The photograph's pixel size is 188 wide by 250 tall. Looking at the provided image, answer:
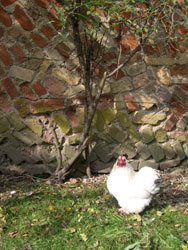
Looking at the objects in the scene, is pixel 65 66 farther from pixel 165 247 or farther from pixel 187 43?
pixel 165 247

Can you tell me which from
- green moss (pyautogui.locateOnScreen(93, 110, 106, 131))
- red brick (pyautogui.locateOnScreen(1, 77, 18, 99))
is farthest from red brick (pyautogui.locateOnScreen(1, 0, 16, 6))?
green moss (pyautogui.locateOnScreen(93, 110, 106, 131))

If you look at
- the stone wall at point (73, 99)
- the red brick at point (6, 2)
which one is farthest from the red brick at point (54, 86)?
the red brick at point (6, 2)

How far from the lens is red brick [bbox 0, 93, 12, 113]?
3549mm

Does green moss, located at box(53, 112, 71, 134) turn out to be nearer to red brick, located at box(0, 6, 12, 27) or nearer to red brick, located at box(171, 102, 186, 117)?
red brick, located at box(0, 6, 12, 27)

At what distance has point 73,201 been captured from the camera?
3129mm

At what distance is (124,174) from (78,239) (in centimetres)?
68

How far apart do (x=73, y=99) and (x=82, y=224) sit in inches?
58.5

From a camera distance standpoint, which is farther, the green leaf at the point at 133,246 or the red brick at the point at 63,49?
the red brick at the point at 63,49

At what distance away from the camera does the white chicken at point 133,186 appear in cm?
262

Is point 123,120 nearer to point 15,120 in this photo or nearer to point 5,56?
point 15,120

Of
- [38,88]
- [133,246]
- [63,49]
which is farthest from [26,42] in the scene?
[133,246]

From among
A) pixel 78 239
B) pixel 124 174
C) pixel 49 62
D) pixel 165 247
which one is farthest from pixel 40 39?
pixel 165 247

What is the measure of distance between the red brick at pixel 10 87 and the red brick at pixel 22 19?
61 cm

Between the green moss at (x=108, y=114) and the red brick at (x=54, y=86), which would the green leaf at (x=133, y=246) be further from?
the red brick at (x=54, y=86)
